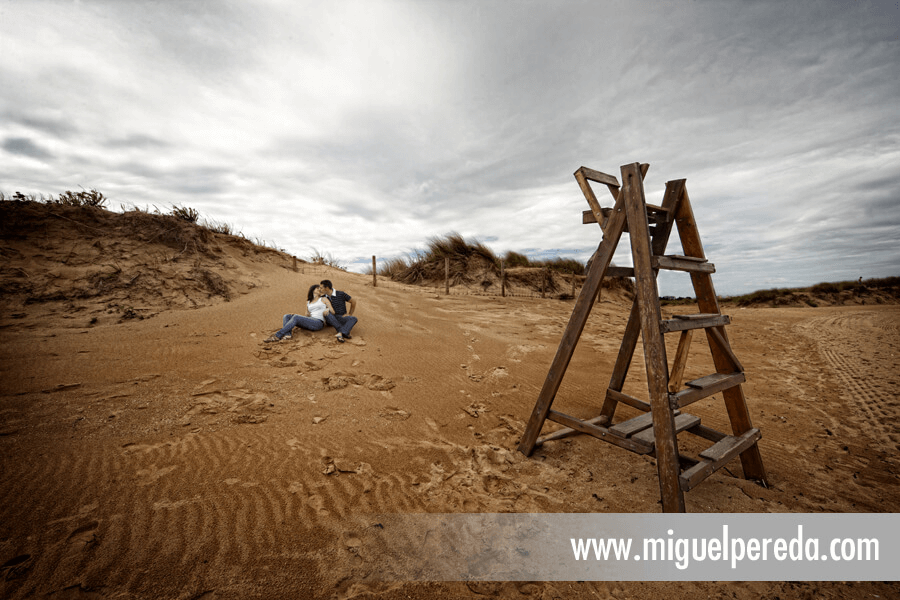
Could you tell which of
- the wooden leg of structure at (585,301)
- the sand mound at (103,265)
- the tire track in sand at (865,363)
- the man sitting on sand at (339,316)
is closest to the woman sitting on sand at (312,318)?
the man sitting on sand at (339,316)

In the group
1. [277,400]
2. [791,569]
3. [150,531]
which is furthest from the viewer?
[277,400]

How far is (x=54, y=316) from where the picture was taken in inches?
307

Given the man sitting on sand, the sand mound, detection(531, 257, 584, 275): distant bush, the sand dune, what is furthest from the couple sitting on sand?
detection(531, 257, 584, 275): distant bush

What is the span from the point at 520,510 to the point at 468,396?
2.54m

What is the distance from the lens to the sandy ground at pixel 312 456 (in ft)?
6.97

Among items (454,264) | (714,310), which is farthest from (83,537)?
(454,264)

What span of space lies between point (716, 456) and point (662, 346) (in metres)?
1.00

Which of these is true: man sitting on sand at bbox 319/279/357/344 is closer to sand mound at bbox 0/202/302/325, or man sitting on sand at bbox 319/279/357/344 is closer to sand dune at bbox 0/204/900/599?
sand dune at bbox 0/204/900/599

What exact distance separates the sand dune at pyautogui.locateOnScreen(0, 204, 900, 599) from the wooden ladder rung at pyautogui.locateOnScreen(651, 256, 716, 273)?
191 centimetres

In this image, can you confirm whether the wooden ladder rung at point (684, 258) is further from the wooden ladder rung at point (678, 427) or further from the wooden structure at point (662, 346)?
the wooden ladder rung at point (678, 427)

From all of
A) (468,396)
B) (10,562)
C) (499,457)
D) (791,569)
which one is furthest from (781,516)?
(10,562)

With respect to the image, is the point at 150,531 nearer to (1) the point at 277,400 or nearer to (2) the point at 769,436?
(1) the point at 277,400

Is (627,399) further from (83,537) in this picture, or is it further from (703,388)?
(83,537)

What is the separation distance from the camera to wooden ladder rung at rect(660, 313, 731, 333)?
8.19 feet
